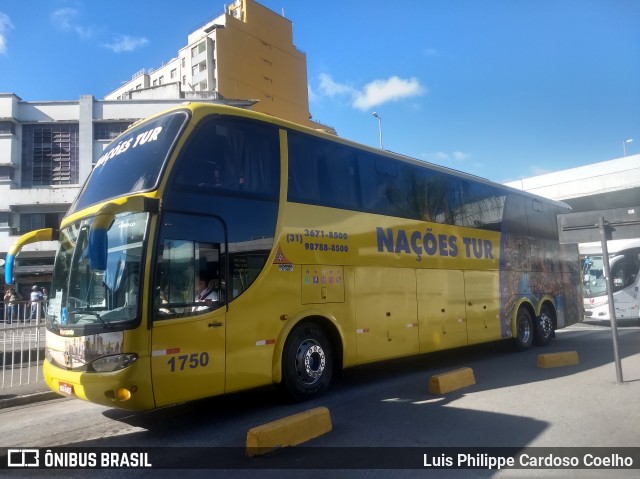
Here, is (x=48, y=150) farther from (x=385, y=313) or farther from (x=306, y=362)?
(x=306, y=362)

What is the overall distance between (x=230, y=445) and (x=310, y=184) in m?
3.94

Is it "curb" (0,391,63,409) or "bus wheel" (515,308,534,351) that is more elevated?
"bus wheel" (515,308,534,351)

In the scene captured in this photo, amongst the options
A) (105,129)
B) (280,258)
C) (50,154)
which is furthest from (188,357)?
(50,154)

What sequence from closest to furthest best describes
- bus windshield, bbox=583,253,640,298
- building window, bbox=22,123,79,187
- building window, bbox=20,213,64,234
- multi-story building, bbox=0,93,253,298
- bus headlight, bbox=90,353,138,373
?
bus headlight, bbox=90,353,138,373
bus windshield, bbox=583,253,640,298
multi-story building, bbox=0,93,253,298
building window, bbox=20,213,64,234
building window, bbox=22,123,79,187

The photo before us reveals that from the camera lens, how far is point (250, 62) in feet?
207

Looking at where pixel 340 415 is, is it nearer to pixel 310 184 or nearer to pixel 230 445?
pixel 230 445

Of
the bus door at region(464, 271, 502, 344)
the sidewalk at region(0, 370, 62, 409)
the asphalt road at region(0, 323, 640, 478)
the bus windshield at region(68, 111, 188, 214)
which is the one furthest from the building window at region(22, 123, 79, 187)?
the bus door at region(464, 271, 502, 344)

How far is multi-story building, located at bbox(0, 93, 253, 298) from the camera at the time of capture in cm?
3509

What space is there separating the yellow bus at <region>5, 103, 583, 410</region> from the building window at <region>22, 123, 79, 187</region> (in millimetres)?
33157

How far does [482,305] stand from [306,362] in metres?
5.55

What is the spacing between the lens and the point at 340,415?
629 cm

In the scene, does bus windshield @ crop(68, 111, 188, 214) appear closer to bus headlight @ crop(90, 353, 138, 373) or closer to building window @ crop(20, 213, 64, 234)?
bus headlight @ crop(90, 353, 138, 373)

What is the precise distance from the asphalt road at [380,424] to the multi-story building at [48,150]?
1245 inches

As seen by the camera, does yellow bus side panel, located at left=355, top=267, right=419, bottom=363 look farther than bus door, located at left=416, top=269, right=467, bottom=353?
No
